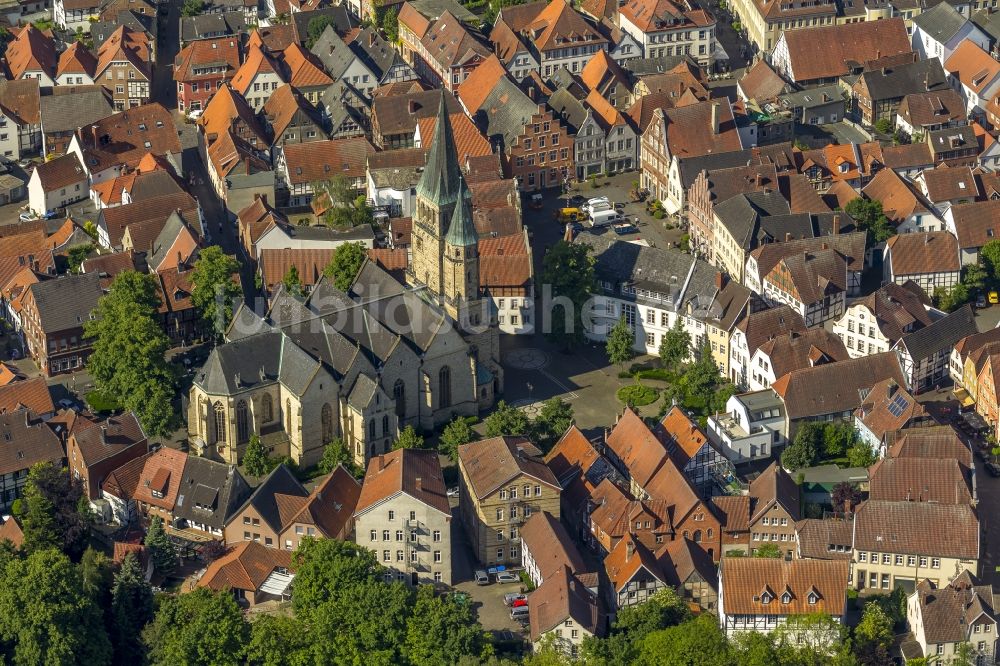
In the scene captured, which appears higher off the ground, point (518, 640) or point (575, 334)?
point (575, 334)

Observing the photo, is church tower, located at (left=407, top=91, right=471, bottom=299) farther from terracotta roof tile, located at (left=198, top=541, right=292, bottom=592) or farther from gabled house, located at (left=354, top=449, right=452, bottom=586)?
terracotta roof tile, located at (left=198, top=541, right=292, bottom=592)

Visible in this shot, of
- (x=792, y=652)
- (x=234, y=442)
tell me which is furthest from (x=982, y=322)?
(x=234, y=442)

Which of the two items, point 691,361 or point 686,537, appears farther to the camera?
point 691,361

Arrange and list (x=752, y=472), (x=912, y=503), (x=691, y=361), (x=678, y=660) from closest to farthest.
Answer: (x=678, y=660) → (x=912, y=503) → (x=752, y=472) → (x=691, y=361)

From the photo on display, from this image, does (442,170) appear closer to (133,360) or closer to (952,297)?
(133,360)

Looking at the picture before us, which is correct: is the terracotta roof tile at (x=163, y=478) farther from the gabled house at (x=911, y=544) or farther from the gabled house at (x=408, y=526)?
the gabled house at (x=911, y=544)

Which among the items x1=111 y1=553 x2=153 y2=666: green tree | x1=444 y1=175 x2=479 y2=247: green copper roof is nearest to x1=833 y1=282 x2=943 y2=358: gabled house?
x1=444 y1=175 x2=479 y2=247: green copper roof

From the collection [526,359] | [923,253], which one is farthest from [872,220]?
[526,359]

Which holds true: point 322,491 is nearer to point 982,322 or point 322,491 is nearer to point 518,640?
point 518,640
